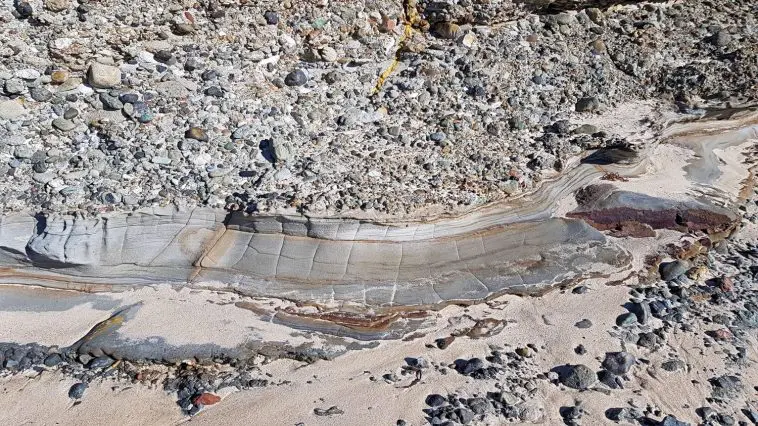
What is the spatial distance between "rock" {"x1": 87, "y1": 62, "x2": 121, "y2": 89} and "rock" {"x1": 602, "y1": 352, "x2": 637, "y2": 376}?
284cm

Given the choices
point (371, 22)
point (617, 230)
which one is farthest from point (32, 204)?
point (617, 230)

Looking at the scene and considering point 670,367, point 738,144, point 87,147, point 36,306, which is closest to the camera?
point 670,367

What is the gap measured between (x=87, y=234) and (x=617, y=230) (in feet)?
8.50

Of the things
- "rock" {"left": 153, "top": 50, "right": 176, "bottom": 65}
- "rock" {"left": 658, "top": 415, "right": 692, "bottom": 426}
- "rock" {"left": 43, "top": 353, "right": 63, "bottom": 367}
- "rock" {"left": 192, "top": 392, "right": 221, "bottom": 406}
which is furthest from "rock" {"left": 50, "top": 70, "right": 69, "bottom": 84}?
"rock" {"left": 658, "top": 415, "right": 692, "bottom": 426}

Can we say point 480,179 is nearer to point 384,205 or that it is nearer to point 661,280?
point 384,205

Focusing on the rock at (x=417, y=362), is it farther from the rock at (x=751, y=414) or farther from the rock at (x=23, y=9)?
the rock at (x=23, y=9)

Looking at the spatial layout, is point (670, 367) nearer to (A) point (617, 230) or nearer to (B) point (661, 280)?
(B) point (661, 280)

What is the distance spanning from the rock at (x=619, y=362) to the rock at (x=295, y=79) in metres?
2.25

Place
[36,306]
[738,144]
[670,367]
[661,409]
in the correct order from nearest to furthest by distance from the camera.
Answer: [661,409] → [670,367] → [36,306] → [738,144]

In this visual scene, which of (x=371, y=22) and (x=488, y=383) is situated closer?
(x=488, y=383)

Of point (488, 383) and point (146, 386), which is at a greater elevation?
point (488, 383)

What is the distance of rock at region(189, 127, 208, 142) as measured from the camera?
363cm

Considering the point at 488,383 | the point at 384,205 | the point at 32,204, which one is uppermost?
the point at 384,205

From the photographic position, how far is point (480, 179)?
359 centimetres
